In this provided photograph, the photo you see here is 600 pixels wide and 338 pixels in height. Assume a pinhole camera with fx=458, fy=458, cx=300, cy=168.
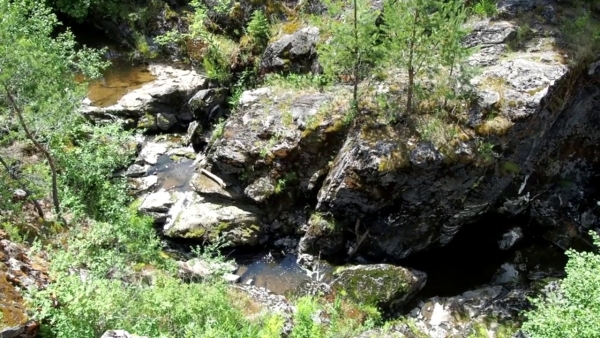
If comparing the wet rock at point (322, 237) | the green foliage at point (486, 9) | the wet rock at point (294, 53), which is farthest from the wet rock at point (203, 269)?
the green foliage at point (486, 9)

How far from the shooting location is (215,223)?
15258 mm

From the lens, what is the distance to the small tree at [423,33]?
12359 millimetres

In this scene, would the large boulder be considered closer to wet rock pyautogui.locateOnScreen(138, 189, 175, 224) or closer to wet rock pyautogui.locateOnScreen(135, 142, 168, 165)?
wet rock pyautogui.locateOnScreen(138, 189, 175, 224)

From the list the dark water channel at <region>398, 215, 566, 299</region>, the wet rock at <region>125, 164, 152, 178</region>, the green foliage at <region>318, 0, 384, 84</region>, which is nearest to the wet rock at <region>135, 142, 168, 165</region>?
the wet rock at <region>125, 164, 152, 178</region>

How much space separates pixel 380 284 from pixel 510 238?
17.4ft

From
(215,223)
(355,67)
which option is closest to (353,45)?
(355,67)

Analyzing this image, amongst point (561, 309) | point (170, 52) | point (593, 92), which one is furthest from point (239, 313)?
point (170, 52)

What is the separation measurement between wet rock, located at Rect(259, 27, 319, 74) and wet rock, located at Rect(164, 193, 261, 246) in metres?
6.19

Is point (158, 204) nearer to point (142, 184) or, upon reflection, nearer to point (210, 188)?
point (142, 184)

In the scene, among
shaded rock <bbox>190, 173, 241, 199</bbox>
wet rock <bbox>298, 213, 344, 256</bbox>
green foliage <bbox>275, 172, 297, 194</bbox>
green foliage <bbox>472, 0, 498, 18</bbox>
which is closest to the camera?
wet rock <bbox>298, 213, 344, 256</bbox>

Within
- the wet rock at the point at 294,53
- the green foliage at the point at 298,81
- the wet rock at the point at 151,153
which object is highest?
the wet rock at the point at 294,53

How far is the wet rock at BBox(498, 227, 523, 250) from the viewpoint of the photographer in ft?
50.6

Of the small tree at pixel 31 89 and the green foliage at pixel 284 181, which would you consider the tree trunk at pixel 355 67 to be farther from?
the small tree at pixel 31 89

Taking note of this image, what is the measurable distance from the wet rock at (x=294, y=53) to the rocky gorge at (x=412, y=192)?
697mm
